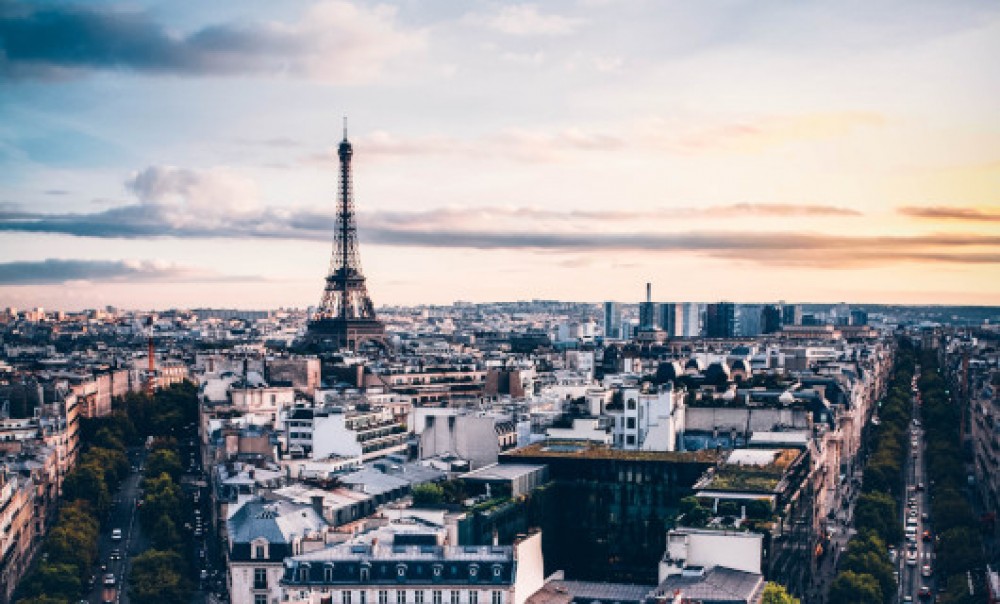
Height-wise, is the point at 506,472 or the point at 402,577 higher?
the point at 506,472

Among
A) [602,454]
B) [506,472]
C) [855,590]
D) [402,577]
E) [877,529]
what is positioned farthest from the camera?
[877,529]

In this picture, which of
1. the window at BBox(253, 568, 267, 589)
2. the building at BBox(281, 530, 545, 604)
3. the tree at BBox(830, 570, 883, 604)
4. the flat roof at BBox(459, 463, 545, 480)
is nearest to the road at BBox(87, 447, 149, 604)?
the window at BBox(253, 568, 267, 589)

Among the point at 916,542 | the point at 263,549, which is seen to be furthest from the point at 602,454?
the point at 916,542

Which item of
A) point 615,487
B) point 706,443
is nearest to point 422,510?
point 615,487

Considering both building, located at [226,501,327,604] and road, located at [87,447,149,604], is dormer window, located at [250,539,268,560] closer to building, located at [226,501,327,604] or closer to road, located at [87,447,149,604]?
building, located at [226,501,327,604]

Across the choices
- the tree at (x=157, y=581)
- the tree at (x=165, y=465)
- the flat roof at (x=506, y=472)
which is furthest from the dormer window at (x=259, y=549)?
the tree at (x=165, y=465)

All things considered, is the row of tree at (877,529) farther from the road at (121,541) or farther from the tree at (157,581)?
the road at (121,541)

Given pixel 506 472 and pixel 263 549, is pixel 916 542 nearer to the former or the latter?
pixel 506 472

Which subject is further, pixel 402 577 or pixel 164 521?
pixel 164 521
